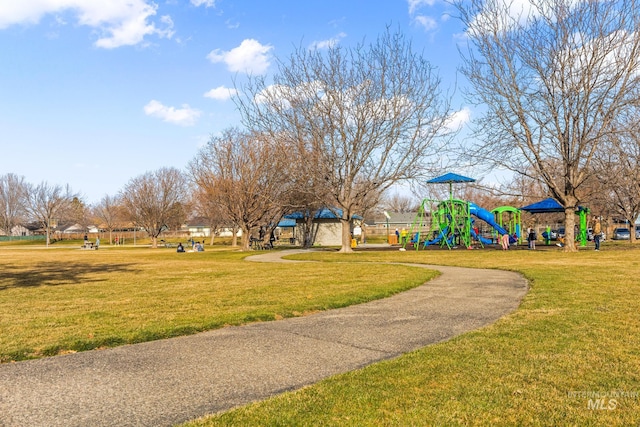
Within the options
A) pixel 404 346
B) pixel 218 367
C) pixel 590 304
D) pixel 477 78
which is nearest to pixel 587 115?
pixel 477 78

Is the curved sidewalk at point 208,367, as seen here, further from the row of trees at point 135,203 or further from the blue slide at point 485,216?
the row of trees at point 135,203

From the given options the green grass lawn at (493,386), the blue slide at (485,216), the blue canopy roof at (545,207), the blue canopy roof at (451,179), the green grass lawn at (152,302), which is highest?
the blue canopy roof at (451,179)

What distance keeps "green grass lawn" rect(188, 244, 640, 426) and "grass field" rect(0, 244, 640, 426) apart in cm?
1

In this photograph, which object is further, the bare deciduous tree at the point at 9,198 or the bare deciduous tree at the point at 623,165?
the bare deciduous tree at the point at 9,198

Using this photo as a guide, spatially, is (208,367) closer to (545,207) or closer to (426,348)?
(426,348)

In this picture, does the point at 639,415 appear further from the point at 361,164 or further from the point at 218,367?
the point at 361,164

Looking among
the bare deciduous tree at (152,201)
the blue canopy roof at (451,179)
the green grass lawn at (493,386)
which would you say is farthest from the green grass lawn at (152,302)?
the bare deciduous tree at (152,201)

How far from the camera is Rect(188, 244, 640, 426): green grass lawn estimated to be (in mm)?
3854

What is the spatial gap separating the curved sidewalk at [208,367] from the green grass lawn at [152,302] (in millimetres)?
652

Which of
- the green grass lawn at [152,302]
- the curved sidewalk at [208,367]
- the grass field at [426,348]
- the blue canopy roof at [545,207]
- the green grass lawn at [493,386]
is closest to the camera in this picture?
the green grass lawn at [493,386]

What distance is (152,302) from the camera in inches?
430

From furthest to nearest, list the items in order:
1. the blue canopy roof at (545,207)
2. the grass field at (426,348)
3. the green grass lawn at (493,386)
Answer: the blue canopy roof at (545,207) → the grass field at (426,348) → the green grass lawn at (493,386)

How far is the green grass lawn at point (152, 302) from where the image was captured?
7.26 meters

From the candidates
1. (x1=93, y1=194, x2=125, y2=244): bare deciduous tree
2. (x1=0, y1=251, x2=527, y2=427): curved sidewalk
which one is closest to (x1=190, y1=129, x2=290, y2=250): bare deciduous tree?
(x1=0, y1=251, x2=527, y2=427): curved sidewalk
